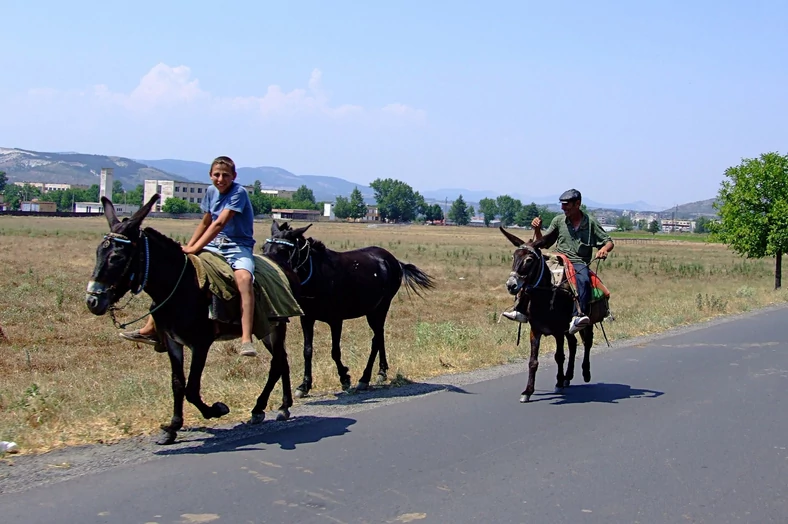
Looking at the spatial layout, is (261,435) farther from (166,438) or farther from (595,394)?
(595,394)

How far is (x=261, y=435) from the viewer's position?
7.11 metres

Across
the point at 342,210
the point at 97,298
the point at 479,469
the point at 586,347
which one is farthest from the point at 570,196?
the point at 342,210

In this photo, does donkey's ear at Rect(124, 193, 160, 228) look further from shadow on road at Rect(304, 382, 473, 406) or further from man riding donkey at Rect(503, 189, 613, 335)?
man riding donkey at Rect(503, 189, 613, 335)

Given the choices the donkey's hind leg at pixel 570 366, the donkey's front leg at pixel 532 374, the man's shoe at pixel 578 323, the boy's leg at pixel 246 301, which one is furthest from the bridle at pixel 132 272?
the donkey's hind leg at pixel 570 366

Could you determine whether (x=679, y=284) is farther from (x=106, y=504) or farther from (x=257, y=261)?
(x=106, y=504)

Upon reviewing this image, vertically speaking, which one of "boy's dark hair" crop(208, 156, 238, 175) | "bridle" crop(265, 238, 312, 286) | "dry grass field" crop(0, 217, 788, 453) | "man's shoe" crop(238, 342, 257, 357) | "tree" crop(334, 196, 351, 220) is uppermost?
"tree" crop(334, 196, 351, 220)

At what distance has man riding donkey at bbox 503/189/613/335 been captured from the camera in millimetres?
9766

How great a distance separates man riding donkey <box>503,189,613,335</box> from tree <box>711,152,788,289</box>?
85.6 feet

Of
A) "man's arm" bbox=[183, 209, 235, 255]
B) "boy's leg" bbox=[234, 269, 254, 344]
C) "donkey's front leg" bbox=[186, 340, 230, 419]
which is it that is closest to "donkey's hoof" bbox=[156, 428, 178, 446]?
"donkey's front leg" bbox=[186, 340, 230, 419]

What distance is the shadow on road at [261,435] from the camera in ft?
21.7

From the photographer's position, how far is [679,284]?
37.8m

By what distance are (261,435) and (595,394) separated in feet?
15.1

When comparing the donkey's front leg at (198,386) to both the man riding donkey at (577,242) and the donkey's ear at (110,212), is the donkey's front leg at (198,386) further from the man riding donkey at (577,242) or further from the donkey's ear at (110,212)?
the man riding donkey at (577,242)

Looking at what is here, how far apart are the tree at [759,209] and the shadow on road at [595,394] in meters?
26.2
